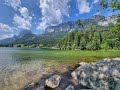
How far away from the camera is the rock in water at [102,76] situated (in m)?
15.6

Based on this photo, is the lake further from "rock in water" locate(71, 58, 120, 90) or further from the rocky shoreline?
"rock in water" locate(71, 58, 120, 90)

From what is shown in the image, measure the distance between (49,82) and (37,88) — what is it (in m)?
1.41

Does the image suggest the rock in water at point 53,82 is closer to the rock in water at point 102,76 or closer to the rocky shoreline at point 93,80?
the rocky shoreline at point 93,80

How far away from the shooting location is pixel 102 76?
1677 cm

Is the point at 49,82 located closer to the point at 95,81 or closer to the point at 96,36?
the point at 95,81

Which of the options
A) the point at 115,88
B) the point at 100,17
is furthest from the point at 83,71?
the point at 100,17

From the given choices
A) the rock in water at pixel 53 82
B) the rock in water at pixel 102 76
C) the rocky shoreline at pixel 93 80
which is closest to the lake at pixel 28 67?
the rocky shoreline at pixel 93 80

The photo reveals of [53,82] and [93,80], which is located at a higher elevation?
[93,80]

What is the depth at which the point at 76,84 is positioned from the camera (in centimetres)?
1814

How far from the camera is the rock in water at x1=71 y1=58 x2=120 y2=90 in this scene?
15624mm

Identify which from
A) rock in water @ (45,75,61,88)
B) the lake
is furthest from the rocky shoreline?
the lake

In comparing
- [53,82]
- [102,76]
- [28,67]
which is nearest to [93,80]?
[102,76]

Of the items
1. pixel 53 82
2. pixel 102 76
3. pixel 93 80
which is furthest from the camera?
pixel 53 82

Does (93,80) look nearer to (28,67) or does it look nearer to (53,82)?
(53,82)
